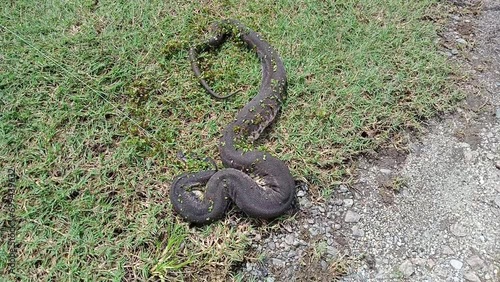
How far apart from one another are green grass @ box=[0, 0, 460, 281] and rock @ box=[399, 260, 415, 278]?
0.87 metres

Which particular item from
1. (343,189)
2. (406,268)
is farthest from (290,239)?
(406,268)

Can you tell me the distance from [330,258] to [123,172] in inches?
74.4

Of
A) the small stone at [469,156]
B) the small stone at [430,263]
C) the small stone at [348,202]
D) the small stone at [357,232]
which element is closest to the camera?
the small stone at [430,263]

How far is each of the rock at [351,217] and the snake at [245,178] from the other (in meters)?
0.51

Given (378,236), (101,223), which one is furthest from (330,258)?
(101,223)

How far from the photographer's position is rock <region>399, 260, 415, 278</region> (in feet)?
11.6

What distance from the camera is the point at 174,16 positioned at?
5.38 meters

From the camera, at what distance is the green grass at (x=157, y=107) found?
358 centimetres

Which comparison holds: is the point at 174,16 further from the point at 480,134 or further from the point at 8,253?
the point at 480,134

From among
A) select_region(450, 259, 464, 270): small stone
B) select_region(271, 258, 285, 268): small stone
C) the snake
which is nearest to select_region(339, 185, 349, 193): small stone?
the snake

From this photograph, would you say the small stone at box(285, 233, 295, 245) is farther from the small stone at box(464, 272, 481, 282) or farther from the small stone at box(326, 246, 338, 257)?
the small stone at box(464, 272, 481, 282)

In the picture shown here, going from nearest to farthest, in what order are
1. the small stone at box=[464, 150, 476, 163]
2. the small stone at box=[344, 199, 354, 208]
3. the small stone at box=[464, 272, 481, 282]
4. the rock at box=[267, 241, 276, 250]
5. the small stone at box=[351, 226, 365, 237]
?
the small stone at box=[464, 272, 481, 282] < the rock at box=[267, 241, 276, 250] < the small stone at box=[351, 226, 365, 237] < the small stone at box=[344, 199, 354, 208] < the small stone at box=[464, 150, 476, 163]

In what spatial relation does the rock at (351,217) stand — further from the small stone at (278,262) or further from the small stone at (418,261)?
the small stone at (278,262)

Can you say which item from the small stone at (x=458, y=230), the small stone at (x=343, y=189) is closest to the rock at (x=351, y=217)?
the small stone at (x=343, y=189)
